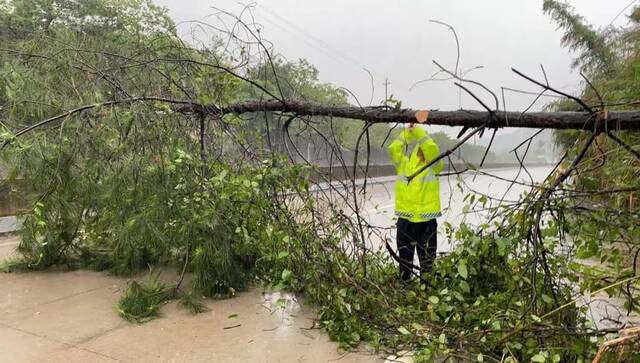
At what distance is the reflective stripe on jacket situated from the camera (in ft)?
15.8

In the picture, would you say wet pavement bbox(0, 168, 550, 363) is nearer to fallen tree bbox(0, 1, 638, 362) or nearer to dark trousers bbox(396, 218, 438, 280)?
fallen tree bbox(0, 1, 638, 362)

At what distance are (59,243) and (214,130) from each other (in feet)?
7.67

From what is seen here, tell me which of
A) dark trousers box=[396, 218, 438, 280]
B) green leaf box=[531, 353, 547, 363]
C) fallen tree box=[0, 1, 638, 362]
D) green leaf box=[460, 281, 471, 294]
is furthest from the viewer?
dark trousers box=[396, 218, 438, 280]

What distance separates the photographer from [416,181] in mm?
4855

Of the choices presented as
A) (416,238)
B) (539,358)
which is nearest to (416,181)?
(416,238)

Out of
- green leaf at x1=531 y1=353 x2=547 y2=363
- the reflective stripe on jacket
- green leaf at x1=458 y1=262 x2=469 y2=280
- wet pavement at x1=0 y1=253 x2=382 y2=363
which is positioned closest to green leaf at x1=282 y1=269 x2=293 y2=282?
wet pavement at x1=0 y1=253 x2=382 y2=363

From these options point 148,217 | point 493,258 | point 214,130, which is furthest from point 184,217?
point 493,258

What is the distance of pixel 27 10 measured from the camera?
21.7 metres

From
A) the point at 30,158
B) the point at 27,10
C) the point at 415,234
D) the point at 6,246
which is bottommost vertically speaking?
the point at 6,246

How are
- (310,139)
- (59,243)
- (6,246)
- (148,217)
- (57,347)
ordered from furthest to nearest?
(6,246) < (59,243) < (310,139) < (148,217) < (57,347)

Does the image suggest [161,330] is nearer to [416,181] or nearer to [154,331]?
[154,331]

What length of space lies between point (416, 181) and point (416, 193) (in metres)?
0.12

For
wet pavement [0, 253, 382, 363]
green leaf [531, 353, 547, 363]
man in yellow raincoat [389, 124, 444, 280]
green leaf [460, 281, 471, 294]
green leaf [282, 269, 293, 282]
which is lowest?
wet pavement [0, 253, 382, 363]

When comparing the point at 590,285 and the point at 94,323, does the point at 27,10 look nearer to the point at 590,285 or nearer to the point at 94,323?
the point at 94,323
